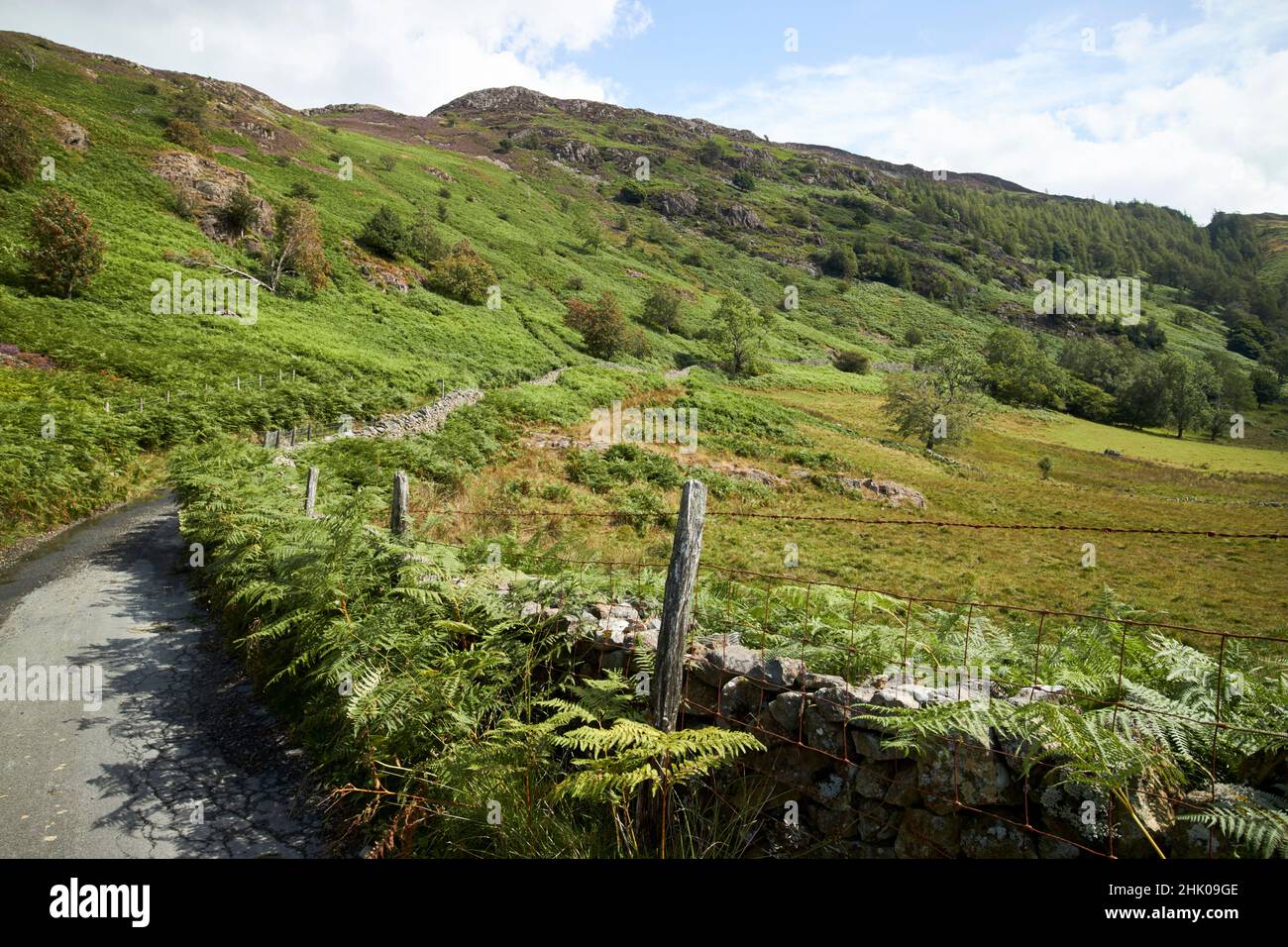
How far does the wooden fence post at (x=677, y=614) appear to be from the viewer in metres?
4.28

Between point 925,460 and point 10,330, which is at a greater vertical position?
point 10,330

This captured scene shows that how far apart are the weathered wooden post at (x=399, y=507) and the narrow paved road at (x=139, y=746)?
8.35 ft

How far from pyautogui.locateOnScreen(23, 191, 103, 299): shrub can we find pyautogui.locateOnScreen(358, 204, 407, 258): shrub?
80.6 feet

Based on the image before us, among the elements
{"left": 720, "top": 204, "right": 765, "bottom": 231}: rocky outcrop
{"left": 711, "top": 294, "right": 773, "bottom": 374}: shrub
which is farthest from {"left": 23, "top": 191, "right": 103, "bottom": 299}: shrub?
{"left": 720, "top": 204, "right": 765, "bottom": 231}: rocky outcrop

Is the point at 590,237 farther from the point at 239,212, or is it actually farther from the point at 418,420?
the point at 418,420

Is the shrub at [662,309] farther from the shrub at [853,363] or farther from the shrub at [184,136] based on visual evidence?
the shrub at [184,136]

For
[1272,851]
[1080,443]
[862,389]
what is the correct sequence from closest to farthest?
[1272,851] < [1080,443] < [862,389]

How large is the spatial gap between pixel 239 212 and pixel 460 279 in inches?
→ 630

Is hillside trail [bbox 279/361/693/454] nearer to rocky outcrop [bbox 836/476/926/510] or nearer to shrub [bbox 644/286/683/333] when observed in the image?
rocky outcrop [bbox 836/476/926/510]

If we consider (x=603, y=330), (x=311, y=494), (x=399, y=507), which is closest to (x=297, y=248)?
(x=603, y=330)
